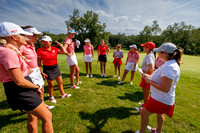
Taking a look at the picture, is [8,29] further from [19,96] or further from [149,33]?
[149,33]

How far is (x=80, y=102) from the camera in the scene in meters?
3.83

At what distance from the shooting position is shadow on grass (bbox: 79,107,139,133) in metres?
2.76

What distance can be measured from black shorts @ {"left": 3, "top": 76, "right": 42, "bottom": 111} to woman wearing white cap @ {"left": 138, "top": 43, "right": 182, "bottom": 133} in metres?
2.28

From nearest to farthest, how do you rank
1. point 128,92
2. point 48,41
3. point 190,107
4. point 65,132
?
point 65,132 < point 48,41 < point 190,107 < point 128,92

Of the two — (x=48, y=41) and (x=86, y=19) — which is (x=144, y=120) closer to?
(x=48, y=41)

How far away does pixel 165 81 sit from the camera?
162cm

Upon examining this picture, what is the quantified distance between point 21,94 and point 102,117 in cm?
245

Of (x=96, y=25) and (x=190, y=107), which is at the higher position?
(x=96, y=25)

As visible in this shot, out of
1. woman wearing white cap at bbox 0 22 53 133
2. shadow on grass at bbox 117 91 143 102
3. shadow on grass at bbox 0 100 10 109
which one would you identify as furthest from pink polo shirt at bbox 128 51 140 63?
shadow on grass at bbox 0 100 10 109

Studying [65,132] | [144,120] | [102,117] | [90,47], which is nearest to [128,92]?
[102,117]

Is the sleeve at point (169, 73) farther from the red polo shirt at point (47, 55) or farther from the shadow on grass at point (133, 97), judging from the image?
the red polo shirt at point (47, 55)

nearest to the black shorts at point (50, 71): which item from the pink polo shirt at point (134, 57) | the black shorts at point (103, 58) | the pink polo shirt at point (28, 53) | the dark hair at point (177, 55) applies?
the pink polo shirt at point (28, 53)

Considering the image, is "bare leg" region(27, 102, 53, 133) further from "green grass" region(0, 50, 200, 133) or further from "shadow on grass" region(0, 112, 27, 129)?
"shadow on grass" region(0, 112, 27, 129)

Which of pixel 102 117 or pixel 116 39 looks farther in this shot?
pixel 116 39
